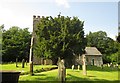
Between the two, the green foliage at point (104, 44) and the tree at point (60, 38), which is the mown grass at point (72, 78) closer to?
the tree at point (60, 38)

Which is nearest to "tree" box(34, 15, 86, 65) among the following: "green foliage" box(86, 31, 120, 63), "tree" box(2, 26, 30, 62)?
"tree" box(2, 26, 30, 62)

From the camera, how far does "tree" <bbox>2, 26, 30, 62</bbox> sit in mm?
61406

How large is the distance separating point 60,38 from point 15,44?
26.9 metres

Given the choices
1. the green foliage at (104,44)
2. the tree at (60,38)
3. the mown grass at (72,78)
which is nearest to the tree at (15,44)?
the tree at (60,38)

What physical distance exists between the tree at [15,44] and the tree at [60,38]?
1864 cm

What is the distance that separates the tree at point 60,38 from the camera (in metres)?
41.5

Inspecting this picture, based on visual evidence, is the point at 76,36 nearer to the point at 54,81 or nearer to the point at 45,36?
the point at 45,36

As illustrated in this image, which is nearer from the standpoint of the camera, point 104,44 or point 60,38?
point 60,38

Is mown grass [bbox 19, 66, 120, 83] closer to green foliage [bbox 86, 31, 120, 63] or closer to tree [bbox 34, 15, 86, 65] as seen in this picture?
tree [bbox 34, 15, 86, 65]

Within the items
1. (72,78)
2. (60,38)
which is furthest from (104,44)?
(72,78)

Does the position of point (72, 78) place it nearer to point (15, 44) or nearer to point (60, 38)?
point (60, 38)

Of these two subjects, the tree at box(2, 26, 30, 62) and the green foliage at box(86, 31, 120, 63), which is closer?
the tree at box(2, 26, 30, 62)

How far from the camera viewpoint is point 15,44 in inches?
2594

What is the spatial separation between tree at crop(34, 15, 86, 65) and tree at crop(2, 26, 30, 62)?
1864cm
